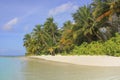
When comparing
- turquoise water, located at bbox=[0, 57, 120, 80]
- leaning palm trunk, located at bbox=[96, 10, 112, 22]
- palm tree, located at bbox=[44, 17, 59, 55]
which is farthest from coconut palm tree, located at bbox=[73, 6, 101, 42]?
palm tree, located at bbox=[44, 17, 59, 55]

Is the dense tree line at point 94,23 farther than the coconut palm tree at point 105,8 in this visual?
Yes

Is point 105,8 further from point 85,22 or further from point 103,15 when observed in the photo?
point 85,22

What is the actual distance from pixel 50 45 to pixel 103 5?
18.8 meters

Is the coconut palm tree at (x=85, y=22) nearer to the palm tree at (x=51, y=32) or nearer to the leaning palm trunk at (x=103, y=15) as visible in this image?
the leaning palm trunk at (x=103, y=15)

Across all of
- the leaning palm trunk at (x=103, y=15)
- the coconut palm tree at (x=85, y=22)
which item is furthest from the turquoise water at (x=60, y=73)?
the coconut palm tree at (x=85, y=22)

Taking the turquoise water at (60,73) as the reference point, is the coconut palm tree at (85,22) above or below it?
above

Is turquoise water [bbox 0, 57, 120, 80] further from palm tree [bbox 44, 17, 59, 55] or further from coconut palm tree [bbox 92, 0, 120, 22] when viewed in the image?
palm tree [bbox 44, 17, 59, 55]

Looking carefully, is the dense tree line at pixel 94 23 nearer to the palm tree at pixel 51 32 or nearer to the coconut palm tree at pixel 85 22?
the coconut palm tree at pixel 85 22

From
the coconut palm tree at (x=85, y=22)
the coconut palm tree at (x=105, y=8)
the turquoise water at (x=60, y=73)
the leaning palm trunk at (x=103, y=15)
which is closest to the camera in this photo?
the turquoise water at (x=60, y=73)

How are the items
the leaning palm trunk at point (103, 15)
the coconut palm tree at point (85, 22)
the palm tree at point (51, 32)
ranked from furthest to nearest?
the palm tree at point (51, 32) → the coconut palm tree at point (85, 22) → the leaning palm trunk at point (103, 15)

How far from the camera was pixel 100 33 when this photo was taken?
29.6 m

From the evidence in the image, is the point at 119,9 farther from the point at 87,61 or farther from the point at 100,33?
the point at 87,61

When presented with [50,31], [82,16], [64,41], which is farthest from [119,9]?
[50,31]

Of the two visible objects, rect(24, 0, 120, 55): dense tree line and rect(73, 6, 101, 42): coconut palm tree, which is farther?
rect(73, 6, 101, 42): coconut palm tree
